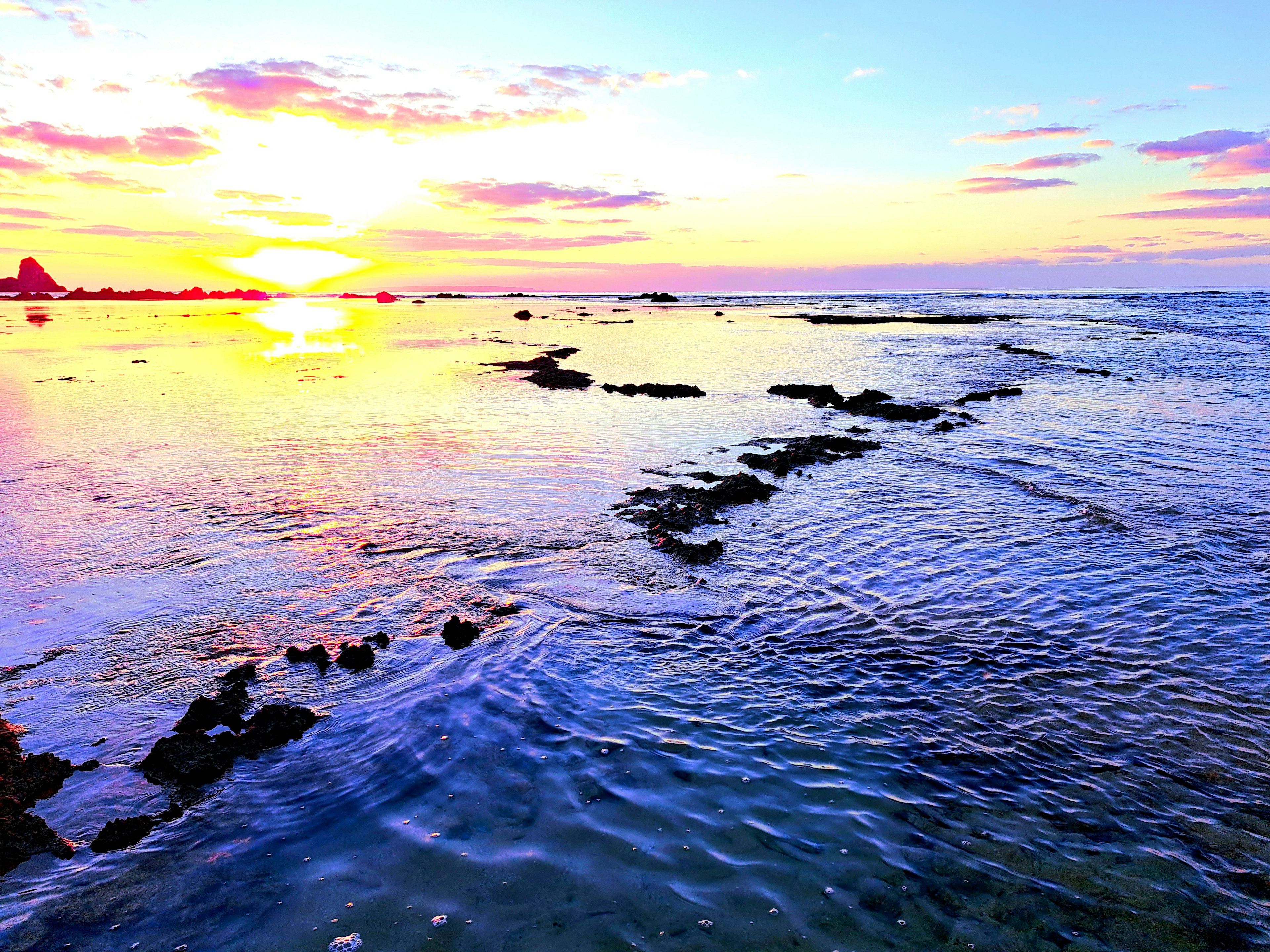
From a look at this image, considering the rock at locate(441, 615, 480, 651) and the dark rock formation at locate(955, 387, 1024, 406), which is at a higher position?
the dark rock formation at locate(955, 387, 1024, 406)

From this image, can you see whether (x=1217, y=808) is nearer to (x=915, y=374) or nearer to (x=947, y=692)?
(x=947, y=692)

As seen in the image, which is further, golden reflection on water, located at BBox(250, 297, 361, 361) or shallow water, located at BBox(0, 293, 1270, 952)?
golden reflection on water, located at BBox(250, 297, 361, 361)

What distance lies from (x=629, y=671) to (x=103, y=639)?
7337 millimetres

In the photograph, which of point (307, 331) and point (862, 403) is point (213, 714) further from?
point (307, 331)

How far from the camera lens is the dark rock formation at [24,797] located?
5914mm

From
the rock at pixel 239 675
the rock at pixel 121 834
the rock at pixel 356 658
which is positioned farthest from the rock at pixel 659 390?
the rock at pixel 121 834

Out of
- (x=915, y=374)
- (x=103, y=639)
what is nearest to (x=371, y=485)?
(x=103, y=639)

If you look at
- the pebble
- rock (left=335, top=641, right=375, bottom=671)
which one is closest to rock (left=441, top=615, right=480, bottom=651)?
rock (left=335, top=641, right=375, bottom=671)

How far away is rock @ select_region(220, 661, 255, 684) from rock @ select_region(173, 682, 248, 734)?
38 cm

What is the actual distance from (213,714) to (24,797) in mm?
1624

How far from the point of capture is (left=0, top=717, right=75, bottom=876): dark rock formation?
19.4 feet

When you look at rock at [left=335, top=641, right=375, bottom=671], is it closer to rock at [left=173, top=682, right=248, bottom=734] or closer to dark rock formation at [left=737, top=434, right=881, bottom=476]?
rock at [left=173, top=682, right=248, bottom=734]

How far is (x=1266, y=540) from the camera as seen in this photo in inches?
516

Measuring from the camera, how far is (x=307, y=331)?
318 ft
